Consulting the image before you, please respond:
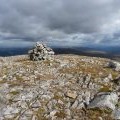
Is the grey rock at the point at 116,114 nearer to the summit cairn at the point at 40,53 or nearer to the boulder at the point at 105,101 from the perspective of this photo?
the boulder at the point at 105,101

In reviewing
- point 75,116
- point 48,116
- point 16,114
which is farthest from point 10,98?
point 75,116

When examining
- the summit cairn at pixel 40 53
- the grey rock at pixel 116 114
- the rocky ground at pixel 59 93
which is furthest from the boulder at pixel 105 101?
the summit cairn at pixel 40 53

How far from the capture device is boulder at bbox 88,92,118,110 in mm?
28092

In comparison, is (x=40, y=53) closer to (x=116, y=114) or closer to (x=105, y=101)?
(x=105, y=101)

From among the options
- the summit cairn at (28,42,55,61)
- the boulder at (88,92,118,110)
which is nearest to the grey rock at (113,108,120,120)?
the boulder at (88,92,118,110)

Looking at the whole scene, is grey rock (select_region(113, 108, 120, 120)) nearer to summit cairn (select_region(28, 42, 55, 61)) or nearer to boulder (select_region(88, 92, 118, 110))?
boulder (select_region(88, 92, 118, 110))

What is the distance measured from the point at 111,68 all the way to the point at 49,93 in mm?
15941

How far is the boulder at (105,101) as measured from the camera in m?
28.1

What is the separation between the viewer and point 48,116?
88.0 ft

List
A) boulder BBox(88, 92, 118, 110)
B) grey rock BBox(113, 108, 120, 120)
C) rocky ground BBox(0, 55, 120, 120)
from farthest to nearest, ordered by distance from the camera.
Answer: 1. boulder BBox(88, 92, 118, 110)
2. rocky ground BBox(0, 55, 120, 120)
3. grey rock BBox(113, 108, 120, 120)

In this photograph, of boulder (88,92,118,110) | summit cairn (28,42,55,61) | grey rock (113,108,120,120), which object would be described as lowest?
grey rock (113,108,120,120)

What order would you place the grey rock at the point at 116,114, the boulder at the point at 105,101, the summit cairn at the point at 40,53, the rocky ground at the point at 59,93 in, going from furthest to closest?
the summit cairn at the point at 40,53
the boulder at the point at 105,101
the rocky ground at the point at 59,93
the grey rock at the point at 116,114

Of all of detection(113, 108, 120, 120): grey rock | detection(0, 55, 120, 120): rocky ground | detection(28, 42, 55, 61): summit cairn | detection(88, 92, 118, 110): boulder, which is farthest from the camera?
detection(28, 42, 55, 61): summit cairn

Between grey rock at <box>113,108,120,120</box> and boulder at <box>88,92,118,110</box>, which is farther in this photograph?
boulder at <box>88,92,118,110</box>
